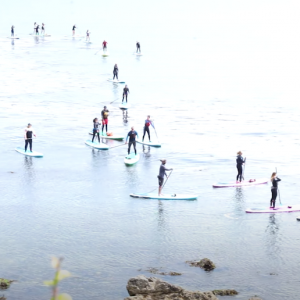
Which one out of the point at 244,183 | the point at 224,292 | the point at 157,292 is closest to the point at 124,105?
the point at 244,183

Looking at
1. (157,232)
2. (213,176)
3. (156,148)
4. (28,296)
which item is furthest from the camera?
(156,148)

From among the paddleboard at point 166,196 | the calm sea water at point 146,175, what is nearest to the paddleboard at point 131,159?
the calm sea water at point 146,175

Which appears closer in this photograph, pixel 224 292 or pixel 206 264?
pixel 224 292

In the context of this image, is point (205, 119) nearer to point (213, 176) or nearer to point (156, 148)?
point (156, 148)

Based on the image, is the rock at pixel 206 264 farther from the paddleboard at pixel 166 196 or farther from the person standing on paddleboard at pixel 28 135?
the person standing on paddleboard at pixel 28 135

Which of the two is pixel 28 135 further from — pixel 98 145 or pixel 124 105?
pixel 124 105

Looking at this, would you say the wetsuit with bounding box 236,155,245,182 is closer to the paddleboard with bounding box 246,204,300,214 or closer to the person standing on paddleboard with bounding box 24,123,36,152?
the paddleboard with bounding box 246,204,300,214

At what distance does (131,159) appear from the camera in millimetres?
46594

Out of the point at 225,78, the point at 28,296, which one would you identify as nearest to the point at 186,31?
the point at 225,78

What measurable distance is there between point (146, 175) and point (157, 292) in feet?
70.5

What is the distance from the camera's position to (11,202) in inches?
1452

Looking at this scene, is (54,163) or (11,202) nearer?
(11,202)

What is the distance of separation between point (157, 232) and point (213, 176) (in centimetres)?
1200

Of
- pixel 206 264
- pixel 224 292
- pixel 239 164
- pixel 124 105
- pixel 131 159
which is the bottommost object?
pixel 224 292
